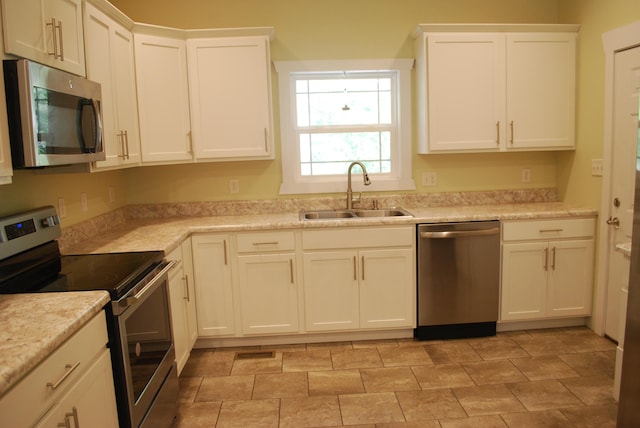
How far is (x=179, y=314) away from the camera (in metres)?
2.71

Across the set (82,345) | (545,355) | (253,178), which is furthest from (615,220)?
(82,345)

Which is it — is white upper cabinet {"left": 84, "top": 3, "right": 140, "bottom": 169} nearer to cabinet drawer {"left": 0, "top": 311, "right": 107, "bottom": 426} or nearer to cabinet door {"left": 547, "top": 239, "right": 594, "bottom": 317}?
cabinet drawer {"left": 0, "top": 311, "right": 107, "bottom": 426}

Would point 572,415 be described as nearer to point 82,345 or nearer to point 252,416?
point 252,416

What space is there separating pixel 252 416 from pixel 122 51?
7.46 feet

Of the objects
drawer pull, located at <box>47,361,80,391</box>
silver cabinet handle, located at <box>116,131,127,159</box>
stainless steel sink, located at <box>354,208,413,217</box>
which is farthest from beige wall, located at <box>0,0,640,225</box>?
drawer pull, located at <box>47,361,80,391</box>

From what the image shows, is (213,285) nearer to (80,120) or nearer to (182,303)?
(182,303)

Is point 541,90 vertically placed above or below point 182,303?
above

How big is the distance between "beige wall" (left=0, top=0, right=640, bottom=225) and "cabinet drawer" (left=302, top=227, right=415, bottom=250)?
715 mm

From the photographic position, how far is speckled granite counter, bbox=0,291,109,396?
117 centimetres

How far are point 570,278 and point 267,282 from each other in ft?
7.08

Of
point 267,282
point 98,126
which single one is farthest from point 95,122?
point 267,282

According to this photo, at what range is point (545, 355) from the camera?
301 cm

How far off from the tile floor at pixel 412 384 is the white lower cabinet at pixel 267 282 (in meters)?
0.20

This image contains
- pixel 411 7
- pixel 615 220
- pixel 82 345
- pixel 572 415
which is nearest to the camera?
pixel 82 345
